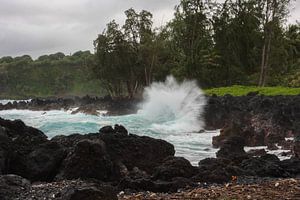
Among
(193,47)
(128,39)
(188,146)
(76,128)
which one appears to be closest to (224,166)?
(188,146)

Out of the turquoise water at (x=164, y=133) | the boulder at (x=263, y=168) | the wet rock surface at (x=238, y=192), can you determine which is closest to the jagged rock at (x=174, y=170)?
the wet rock surface at (x=238, y=192)

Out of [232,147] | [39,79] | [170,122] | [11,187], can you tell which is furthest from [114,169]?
[39,79]

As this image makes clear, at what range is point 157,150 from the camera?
12961 millimetres

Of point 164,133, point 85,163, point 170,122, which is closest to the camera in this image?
point 85,163

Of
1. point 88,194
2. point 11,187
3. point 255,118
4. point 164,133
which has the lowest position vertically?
point 164,133

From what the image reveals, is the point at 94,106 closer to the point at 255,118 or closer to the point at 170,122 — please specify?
the point at 170,122

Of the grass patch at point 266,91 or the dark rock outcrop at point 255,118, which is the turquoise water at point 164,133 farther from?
the grass patch at point 266,91

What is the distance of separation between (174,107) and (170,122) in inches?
173

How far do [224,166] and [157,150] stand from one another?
2.55m

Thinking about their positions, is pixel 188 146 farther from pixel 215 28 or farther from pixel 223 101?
pixel 215 28

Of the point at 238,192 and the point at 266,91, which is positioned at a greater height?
the point at 266,91

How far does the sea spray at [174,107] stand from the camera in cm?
2842

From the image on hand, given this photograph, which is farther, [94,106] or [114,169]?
[94,106]

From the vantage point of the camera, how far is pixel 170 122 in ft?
99.8
